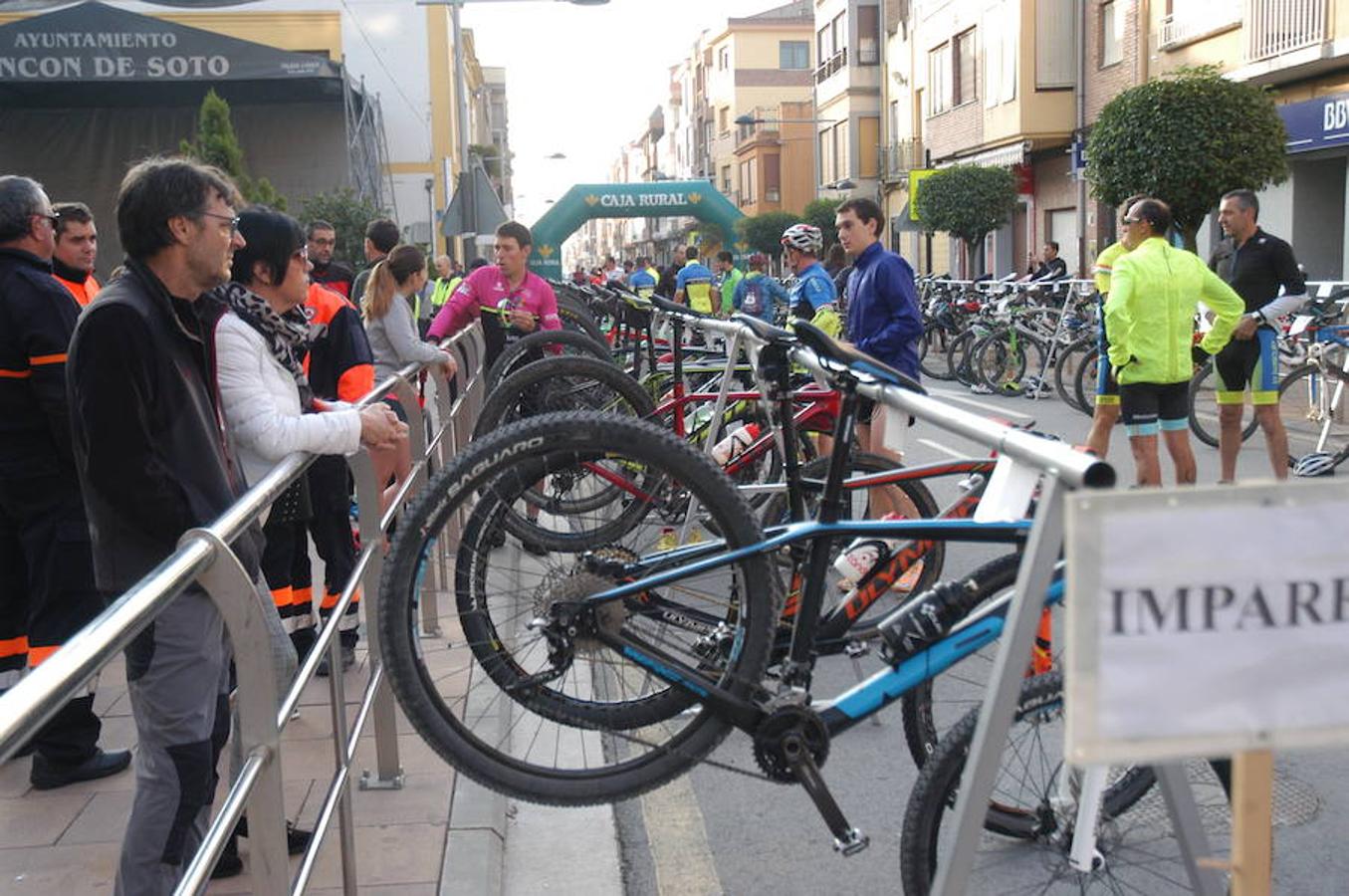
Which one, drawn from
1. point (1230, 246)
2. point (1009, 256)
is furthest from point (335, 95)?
point (1230, 246)

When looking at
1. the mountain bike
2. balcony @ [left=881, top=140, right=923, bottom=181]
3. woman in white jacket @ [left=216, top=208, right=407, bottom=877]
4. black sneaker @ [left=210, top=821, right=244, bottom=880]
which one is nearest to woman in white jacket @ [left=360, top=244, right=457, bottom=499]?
woman in white jacket @ [left=216, top=208, right=407, bottom=877]

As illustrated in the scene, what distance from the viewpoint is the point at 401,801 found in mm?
4125

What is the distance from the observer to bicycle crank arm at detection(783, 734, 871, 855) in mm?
3016

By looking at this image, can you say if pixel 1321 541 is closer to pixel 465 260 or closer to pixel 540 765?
pixel 540 765

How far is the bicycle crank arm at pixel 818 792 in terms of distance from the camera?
9.89ft

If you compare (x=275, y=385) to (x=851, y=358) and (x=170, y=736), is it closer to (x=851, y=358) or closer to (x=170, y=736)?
(x=170, y=736)

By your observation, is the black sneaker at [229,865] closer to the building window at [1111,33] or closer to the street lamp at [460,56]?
the street lamp at [460,56]

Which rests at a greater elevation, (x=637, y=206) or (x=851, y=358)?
(x=637, y=206)

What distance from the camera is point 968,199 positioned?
28297mm

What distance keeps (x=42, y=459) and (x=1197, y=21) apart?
926 inches

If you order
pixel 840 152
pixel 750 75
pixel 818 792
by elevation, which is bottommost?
pixel 818 792

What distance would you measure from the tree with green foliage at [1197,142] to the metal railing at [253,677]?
14024 mm

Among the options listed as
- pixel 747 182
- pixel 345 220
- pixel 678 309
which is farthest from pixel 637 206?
pixel 747 182

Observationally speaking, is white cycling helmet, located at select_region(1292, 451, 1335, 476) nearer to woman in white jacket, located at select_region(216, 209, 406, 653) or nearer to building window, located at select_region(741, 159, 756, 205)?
woman in white jacket, located at select_region(216, 209, 406, 653)
